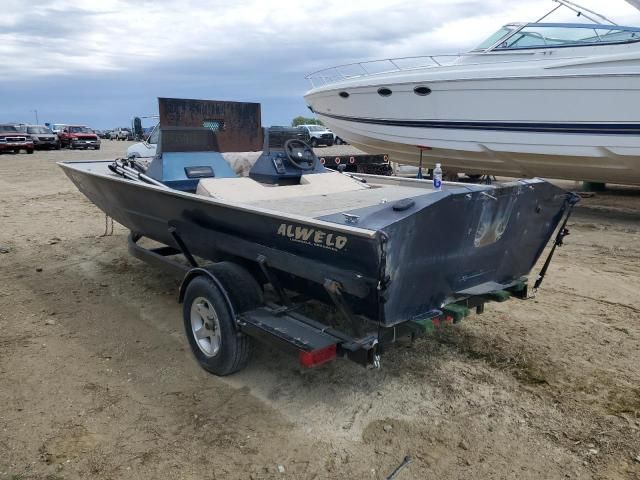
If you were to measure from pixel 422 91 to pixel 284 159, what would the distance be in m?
5.24

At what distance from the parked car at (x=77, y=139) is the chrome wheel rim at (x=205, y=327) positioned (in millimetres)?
28753

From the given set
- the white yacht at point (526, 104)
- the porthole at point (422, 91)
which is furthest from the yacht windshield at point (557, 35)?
the porthole at point (422, 91)

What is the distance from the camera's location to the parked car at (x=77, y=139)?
1154 inches

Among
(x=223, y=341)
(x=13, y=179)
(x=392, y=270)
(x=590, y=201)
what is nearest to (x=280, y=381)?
(x=223, y=341)

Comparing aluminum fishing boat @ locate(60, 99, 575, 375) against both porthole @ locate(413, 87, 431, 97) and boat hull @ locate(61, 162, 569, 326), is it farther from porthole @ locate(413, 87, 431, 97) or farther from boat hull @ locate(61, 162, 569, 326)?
porthole @ locate(413, 87, 431, 97)

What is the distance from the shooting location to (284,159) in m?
5.27

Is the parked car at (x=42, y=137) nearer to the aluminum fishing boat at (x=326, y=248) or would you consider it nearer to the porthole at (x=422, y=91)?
the porthole at (x=422, y=91)

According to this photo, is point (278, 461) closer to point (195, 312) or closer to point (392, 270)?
point (392, 270)

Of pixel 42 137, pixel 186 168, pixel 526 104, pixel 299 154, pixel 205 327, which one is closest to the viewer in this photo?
pixel 205 327

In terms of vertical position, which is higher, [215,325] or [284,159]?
[284,159]

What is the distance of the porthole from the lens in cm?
955

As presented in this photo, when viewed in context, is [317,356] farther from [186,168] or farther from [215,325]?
[186,168]

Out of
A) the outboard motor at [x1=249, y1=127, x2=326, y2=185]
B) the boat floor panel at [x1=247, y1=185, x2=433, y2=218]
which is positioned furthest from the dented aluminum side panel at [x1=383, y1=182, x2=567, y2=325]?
the outboard motor at [x1=249, y1=127, x2=326, y2=185]

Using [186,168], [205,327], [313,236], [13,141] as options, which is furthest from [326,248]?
[13,141]
